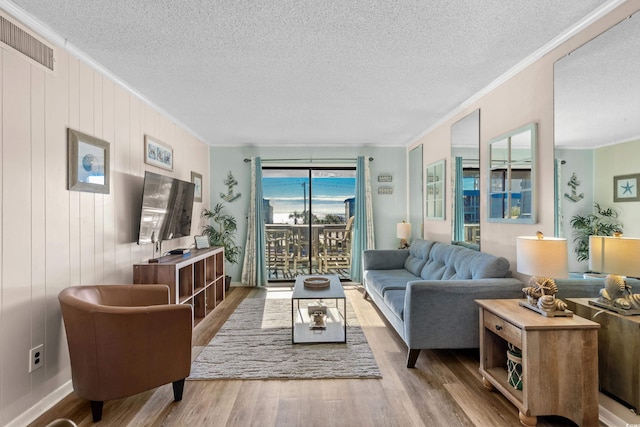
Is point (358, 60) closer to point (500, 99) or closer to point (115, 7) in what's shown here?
point (500, 99)

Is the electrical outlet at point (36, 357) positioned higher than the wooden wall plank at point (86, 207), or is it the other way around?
the wooden wall plank at point (86, 207)

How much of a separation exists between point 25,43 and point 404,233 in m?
4.75

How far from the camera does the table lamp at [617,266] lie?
5.66 ft

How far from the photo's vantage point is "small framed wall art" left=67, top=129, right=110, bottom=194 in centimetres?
234

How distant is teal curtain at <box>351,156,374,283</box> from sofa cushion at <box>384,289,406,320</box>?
2.20m

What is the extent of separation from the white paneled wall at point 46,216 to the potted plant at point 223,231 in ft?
7.36

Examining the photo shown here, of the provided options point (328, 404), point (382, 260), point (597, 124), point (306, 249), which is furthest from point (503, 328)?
point (306, 249)

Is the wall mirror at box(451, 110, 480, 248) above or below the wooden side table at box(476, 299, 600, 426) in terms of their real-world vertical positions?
above

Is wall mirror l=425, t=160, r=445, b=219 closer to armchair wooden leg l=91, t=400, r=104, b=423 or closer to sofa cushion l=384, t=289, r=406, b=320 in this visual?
sofa cushion l=384, t=289, r=406, b=320

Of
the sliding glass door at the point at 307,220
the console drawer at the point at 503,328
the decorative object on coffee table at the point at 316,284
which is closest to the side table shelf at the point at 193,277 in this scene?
the decorative object on coffee table at the point at 316,284

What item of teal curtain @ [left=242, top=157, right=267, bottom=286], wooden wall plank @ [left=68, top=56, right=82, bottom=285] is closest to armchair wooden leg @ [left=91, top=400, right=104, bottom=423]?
wooden wall plank @ [left=68, top=56, right=82, bottom=285]

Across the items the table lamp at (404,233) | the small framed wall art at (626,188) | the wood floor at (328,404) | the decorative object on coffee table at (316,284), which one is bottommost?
the wood floor at (328,404)

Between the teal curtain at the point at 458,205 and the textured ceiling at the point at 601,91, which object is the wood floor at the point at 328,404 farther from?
the textured ceiling at the point at 601,91

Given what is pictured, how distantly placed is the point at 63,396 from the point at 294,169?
4413mm
